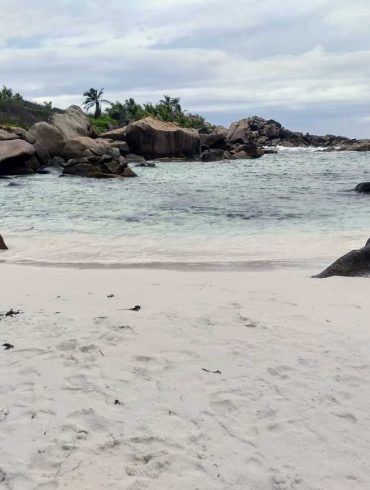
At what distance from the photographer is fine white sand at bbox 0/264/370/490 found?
93.2 inches

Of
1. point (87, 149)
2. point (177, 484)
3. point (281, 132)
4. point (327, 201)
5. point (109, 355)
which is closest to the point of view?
point (177, 484)

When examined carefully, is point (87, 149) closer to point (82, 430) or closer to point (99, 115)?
point (82, 430)

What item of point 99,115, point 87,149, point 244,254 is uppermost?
point 99,115

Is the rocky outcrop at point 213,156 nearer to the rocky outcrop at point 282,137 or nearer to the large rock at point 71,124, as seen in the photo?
the large rock at point 71,124

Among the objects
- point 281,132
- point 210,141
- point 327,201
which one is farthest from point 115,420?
point 281,132

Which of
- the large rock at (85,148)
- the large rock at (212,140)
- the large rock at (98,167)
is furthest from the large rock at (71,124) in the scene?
the large rock at (212,140)

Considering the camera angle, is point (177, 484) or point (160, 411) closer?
point (177, 484)

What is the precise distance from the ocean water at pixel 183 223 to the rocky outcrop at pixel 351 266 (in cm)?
89

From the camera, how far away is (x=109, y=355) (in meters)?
3.63

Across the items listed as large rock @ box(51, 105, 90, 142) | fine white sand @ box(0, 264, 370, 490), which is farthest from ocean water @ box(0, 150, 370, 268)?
large rock @ box(51, 105, 90, 142)

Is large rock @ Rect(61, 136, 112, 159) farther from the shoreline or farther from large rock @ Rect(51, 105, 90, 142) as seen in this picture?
the shoreline

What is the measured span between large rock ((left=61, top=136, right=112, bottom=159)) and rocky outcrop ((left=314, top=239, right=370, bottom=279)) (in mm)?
22104

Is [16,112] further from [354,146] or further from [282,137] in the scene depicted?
[354,146]

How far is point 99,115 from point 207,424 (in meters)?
67.3
